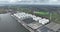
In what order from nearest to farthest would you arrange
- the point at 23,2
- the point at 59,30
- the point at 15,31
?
the point at 59,30, the point at 15,31, the point at 23,2

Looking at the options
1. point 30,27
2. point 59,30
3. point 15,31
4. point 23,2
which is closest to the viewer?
point 59,30

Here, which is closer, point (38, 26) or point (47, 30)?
point (47, 30)

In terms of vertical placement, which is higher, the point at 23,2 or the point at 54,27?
the point at 54,27

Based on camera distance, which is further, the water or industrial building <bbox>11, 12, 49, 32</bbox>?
industrial building <bbox>11, 12, 49, 32</bbox>

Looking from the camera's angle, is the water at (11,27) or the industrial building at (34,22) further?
the industrial building at (34,22)

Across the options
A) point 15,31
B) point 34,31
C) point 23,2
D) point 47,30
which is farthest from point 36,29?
point 23,2

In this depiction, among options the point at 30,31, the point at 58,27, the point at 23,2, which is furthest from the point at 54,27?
the point at 23,2

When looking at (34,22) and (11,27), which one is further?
(34,22)

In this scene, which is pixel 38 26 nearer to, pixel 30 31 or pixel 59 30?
pixel 30 31

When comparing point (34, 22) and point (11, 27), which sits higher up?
point (11, 27)
